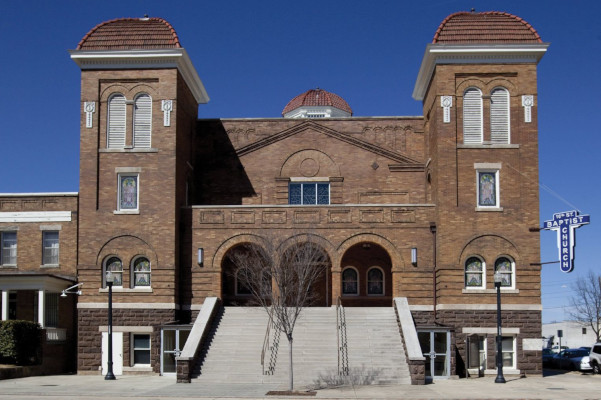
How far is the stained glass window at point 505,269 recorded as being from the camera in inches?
1277

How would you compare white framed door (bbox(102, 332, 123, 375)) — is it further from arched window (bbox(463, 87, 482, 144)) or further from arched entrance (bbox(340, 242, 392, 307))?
arched window (bbox(463, 87, 482, 144))

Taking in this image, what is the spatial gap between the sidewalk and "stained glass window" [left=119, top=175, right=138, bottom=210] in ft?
24.5

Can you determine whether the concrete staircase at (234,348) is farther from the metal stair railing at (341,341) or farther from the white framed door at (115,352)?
the white framed door at (115,352)

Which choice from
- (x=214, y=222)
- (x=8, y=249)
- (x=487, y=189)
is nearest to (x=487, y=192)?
(x=487, y=189)

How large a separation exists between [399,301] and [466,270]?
2.99 m

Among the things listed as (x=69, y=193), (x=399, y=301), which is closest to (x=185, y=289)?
(x=69, y=193)

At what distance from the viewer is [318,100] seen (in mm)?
44938

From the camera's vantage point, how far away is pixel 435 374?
1192 inches

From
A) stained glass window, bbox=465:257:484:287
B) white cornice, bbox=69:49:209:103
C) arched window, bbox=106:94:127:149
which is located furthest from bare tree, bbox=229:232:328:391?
white cornice, bbox=69:49:209:103

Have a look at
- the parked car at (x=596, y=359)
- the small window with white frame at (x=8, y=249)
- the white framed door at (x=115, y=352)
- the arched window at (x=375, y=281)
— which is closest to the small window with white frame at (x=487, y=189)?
the arched window at (x=375, y=281)

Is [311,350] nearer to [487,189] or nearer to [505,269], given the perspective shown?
[505,269]

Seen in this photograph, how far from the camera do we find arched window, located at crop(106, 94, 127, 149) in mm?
34156

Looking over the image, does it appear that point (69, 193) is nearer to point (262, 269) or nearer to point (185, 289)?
point (185, 289)

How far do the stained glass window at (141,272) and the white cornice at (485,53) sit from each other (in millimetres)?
14539
